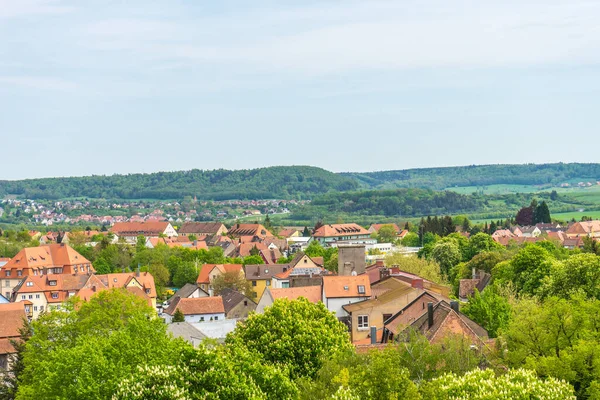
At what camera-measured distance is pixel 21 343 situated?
184 ft

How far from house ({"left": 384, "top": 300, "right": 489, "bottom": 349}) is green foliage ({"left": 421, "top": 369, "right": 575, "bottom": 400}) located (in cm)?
1058

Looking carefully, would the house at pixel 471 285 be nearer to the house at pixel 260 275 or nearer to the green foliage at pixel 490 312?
the green foliage at pixel 490 312

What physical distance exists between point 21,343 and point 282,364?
2322 cm

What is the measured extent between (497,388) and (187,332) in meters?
36.6

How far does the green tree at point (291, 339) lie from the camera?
41406 mm

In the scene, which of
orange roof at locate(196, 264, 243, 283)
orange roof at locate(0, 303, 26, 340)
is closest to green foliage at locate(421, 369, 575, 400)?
orange roof at locate(0, 303, 26, 340)

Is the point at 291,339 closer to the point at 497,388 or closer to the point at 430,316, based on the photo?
the point at 430,316

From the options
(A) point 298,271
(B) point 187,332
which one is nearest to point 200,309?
(B) point 187,332

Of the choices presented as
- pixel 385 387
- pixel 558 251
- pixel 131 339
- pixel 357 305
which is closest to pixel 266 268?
pixel 558 251

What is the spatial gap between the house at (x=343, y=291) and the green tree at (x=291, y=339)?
2511cm

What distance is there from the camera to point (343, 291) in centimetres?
7012

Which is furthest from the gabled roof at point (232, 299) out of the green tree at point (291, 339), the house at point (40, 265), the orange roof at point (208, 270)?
the green tree at point (291, 339)

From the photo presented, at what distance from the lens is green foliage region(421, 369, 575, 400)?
28.4 meters

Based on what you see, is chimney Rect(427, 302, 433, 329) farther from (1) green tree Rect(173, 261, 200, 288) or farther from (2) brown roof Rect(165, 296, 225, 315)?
(1) green tree Rect(173, 261, 200, 288)
